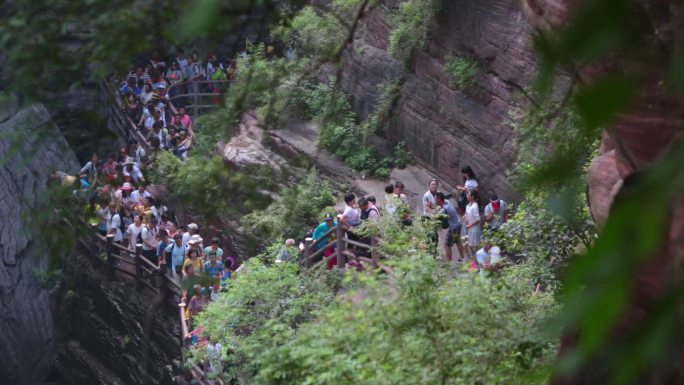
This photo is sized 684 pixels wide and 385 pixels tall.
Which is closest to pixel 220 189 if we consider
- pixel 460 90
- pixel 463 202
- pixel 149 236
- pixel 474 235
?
pixel 474 235

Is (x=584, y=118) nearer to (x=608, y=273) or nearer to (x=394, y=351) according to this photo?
(x=608, y=273)

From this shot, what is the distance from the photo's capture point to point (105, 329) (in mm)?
18859

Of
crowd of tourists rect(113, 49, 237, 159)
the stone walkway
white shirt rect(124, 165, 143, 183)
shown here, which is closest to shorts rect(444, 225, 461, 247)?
the stone walkway

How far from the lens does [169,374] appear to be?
16.0 meters

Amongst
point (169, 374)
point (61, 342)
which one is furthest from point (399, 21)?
point (61, 342)

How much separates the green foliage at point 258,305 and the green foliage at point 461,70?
16.7ft

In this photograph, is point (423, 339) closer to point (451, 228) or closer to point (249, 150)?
point (451, 228)

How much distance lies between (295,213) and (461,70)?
3017mm

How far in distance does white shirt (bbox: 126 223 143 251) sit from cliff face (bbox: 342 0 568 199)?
3860mm

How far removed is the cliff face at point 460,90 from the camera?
14.3 m

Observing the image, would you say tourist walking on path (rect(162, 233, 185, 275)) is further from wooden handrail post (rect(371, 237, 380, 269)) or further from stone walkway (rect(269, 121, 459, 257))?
wooden handrail post (rect(371, 237, 380, 269))

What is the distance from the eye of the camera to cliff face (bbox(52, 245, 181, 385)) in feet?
54.5

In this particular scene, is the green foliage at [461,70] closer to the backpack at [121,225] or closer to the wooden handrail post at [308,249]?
the wooden handrail post at [308,249]

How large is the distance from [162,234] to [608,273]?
47.4ft
